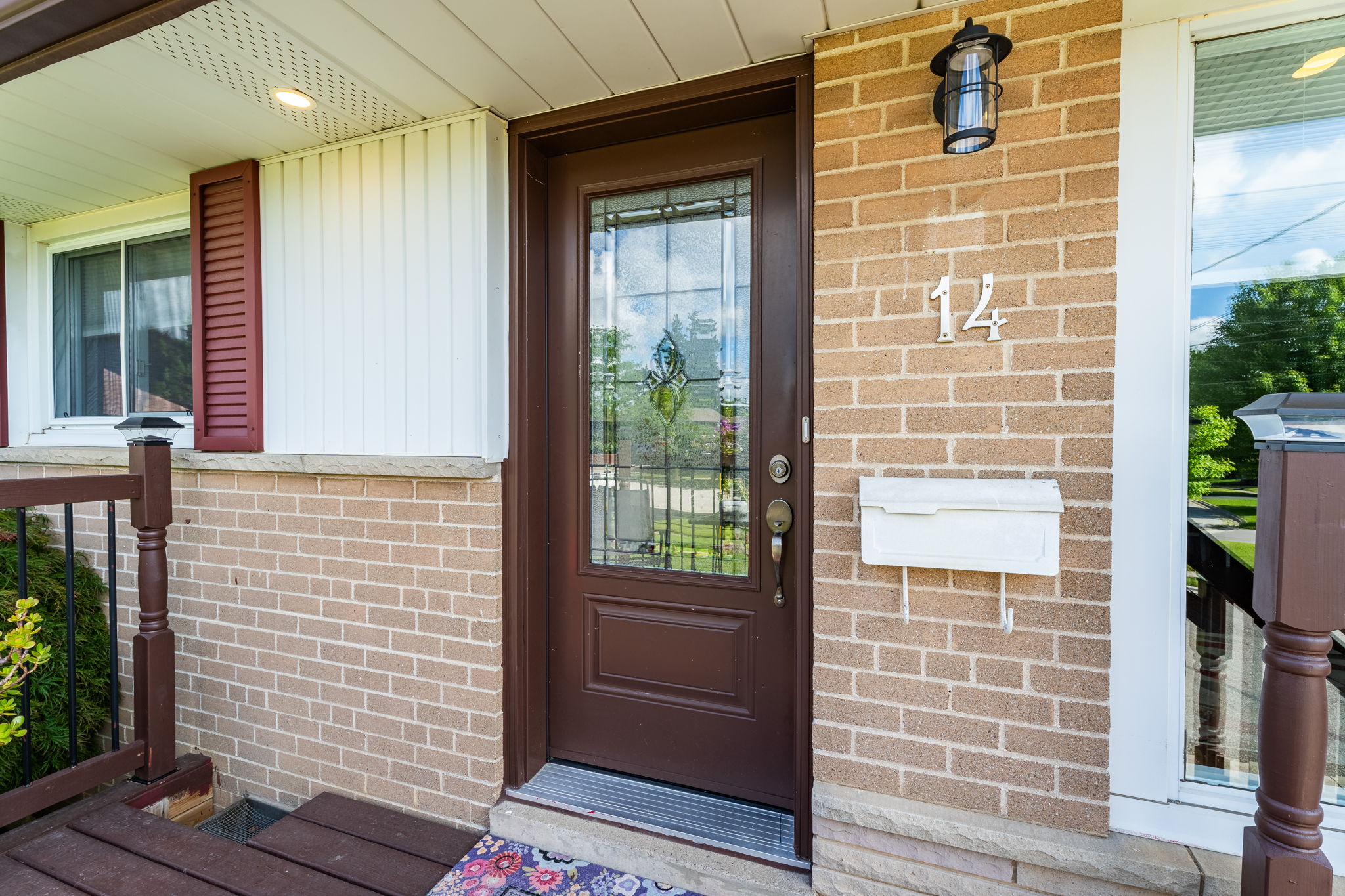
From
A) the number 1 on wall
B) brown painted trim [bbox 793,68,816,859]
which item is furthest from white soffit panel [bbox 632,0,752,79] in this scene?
the number 1 on wall

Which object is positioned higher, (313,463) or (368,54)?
(368,54)

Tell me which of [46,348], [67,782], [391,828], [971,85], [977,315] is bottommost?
[391,828]

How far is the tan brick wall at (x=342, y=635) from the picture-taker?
2039 mm

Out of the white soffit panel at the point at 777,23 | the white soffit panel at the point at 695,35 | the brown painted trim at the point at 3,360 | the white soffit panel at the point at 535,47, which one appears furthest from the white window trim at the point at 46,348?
the white soffit panel at the point at 777,23

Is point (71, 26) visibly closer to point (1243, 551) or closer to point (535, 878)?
point (535, 878)

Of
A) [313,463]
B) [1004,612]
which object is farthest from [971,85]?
[313,463]

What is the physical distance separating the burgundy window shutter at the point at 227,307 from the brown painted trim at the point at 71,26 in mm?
887

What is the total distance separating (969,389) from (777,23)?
1.07 m

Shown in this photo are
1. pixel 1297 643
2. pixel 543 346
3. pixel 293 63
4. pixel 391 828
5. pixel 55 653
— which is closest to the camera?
pixel 1297 643

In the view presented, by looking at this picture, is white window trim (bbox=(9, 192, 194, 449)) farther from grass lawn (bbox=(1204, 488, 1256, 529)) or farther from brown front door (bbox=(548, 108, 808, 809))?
grass lawn (bbox=(1204, 488, 1256, 529))

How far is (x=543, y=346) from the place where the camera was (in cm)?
217

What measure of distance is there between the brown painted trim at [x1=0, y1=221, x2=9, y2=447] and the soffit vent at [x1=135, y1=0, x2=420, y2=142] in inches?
98.5

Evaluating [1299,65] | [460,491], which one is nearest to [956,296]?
[1299,65]

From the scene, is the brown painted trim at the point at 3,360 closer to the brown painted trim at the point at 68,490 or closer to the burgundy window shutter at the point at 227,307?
the burgundy window shutter at the point at 227,307
